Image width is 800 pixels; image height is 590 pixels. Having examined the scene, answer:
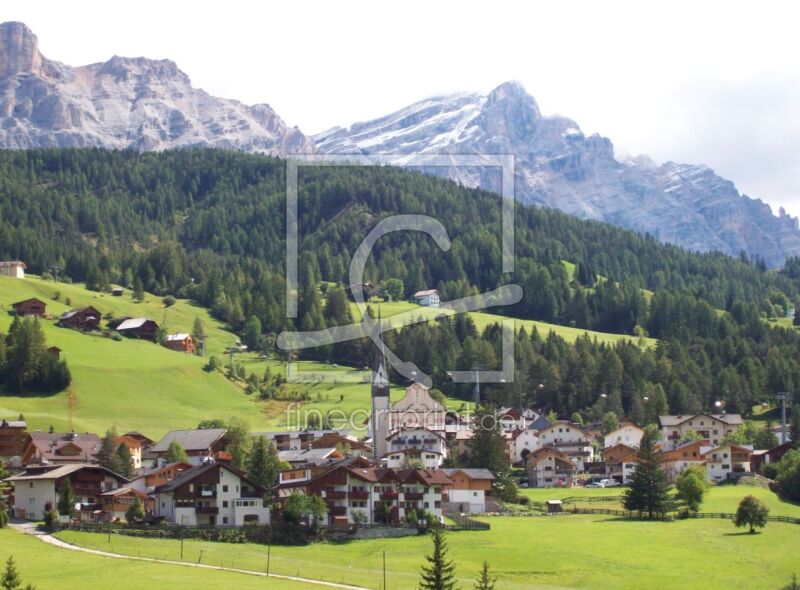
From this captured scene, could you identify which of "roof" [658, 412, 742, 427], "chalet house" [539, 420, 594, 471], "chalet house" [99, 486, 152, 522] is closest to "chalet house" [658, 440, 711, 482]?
"chalet house" [539, 420, 594, 471]

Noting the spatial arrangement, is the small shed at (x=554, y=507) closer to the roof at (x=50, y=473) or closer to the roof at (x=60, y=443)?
the roof at (x=50, y=473)

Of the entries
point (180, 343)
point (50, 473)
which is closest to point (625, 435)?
point (180, 343)

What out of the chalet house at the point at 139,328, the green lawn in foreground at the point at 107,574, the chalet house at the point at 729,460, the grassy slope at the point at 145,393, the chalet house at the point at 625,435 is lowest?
the green lawn in foreground at the point at 107,574

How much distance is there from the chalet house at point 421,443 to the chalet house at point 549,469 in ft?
31.5

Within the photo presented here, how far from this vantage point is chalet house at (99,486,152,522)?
9594 centimetres

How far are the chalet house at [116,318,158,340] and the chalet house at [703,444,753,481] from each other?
90462mm

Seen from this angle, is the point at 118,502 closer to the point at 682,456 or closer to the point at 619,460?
the point at 619,460

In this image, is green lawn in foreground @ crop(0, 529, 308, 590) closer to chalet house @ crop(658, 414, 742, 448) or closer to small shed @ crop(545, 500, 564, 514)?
small shed @ crop(545, 500, 564, 514)

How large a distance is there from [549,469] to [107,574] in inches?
2817

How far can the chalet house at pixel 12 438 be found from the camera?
122125 millimetres

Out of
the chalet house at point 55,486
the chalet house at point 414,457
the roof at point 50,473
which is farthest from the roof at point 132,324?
the chalet house at point 55,486

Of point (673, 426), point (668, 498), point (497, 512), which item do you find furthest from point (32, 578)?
point (673, 426)

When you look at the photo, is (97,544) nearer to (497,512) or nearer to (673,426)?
(497,512)

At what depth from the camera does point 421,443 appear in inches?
5187
